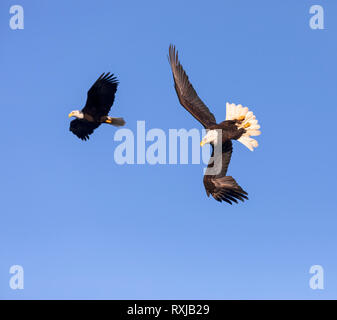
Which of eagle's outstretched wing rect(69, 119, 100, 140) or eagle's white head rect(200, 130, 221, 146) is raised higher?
eagle's outstretched wing rect(69, 119, 100, 140)

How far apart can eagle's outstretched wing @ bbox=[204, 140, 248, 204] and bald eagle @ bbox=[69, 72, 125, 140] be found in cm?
307

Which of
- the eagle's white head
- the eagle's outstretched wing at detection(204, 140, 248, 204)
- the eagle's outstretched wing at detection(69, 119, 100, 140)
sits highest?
the eagle's outstretched wing at detection(69, 119, 100, 140)

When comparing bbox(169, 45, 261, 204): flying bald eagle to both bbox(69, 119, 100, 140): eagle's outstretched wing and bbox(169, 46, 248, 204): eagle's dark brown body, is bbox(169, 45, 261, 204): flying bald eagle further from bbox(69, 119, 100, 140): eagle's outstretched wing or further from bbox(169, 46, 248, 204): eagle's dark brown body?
bbox(69, 119, 100, 140): eagle's outstretched wing

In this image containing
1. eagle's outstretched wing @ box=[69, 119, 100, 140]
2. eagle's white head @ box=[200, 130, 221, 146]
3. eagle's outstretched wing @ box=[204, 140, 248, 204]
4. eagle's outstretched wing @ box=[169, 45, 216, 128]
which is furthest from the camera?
eagle's outstretched wing @ box=[69, 119, 100, 140]

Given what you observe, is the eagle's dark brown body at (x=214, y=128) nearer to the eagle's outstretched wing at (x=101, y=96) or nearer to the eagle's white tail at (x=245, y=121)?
the eagle's white tail at (x=245, y=121)

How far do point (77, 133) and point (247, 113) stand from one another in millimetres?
4545

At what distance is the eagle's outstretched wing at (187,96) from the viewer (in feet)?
35.6

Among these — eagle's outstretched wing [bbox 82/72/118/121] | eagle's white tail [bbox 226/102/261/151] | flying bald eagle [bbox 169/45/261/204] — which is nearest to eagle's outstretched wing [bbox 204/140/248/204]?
flying bald eagle [bbox 169/45/261/204]

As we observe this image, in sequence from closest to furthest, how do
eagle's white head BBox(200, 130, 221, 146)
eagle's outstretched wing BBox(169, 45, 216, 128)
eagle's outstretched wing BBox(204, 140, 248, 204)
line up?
eagle's outstretched wing BBox(204, 140, 248, 204), eagle's white head BBox(200, 130, 221, 146), eagle's outstretched wing BBox(169, 45, 216, 128)

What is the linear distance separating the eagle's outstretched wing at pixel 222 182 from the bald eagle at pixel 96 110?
3.07 metres

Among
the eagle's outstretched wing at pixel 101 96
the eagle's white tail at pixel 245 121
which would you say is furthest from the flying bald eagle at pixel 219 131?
the eagle's outstretched wing at pixel 101 96

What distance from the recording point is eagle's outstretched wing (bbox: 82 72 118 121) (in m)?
11.8

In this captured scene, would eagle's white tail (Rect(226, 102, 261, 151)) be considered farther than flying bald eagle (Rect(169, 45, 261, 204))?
Yes
